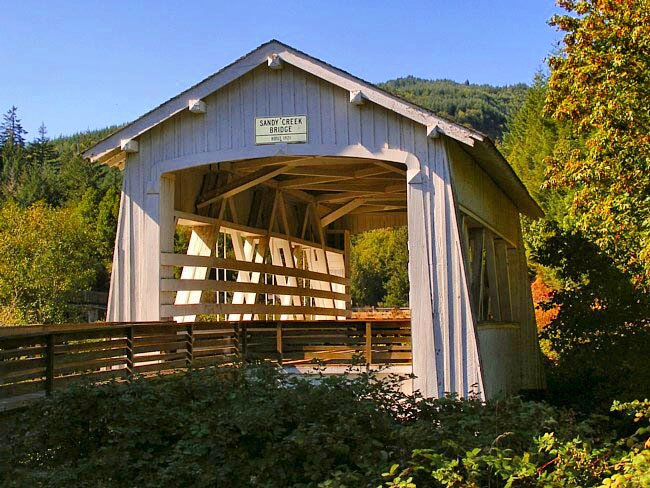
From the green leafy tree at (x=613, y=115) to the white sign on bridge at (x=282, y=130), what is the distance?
172 inches

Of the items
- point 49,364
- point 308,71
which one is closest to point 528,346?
point 308,71

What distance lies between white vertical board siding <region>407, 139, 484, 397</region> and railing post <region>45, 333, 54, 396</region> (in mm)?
4303

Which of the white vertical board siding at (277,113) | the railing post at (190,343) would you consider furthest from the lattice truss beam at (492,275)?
the railing post at (190,343)

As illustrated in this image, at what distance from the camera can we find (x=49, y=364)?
7676 mm

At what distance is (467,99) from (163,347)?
11712cm

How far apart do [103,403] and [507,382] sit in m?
9.80

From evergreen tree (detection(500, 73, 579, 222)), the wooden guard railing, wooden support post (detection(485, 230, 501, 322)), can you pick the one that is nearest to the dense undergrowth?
the wooden guard railing

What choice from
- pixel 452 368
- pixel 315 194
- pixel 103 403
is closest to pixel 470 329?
pixel 452 368

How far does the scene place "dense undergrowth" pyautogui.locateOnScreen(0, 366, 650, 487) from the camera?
4570 millimetres

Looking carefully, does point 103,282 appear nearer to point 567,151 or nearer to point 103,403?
point 567,151

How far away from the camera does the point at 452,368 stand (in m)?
10.1

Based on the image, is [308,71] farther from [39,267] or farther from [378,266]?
[378,266]

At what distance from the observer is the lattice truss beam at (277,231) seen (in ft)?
41.8

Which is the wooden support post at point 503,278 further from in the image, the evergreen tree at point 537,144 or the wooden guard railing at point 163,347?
the evergreen tree at point 537,144
